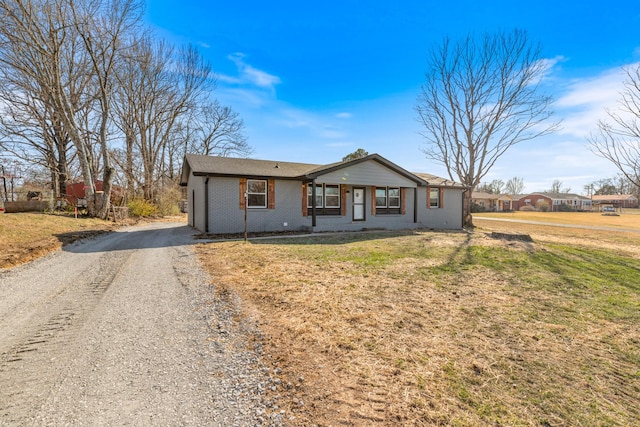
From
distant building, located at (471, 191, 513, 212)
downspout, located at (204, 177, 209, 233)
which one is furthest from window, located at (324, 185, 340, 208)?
distant building, located at (471, 191, 513, 212)

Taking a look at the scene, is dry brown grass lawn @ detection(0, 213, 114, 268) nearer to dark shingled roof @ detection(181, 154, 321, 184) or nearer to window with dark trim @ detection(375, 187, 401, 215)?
dark shingled roof @ detection(181, 154, 321, 184)

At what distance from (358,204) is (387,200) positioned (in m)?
2.04

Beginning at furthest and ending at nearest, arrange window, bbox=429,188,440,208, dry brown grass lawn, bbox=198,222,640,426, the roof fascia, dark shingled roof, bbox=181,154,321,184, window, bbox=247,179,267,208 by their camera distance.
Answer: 1. window, bbox=429,188,440,208
2. the roof fascia
3. window, bbox=247,179,267,208
4. dark shingled roof, bbox=181,154,321,184
5. dry brown grass lawn, bbox=198,222,640,426

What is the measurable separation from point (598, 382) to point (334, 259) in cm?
558

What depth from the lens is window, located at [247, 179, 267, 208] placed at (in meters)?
13.2

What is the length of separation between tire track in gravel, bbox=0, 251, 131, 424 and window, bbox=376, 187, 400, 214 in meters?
13.7

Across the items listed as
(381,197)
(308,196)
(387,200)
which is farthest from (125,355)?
(387,200)

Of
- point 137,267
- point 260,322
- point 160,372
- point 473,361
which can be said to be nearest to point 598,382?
point 473,361

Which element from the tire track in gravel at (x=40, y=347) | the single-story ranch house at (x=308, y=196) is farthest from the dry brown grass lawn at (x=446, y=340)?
the single-story ranch house at (x=308, y=196)

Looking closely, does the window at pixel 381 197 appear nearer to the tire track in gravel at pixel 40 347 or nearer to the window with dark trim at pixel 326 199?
the window with dark trim at pixel 326 199

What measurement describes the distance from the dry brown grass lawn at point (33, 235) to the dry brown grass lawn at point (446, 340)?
508cm

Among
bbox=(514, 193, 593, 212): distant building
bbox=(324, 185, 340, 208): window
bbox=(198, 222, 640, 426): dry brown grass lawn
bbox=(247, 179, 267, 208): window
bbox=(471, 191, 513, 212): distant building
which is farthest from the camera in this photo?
bbox=(514, 193, 593, 212): distant building

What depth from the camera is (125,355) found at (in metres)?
2.81

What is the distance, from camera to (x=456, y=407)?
83.9 inches
